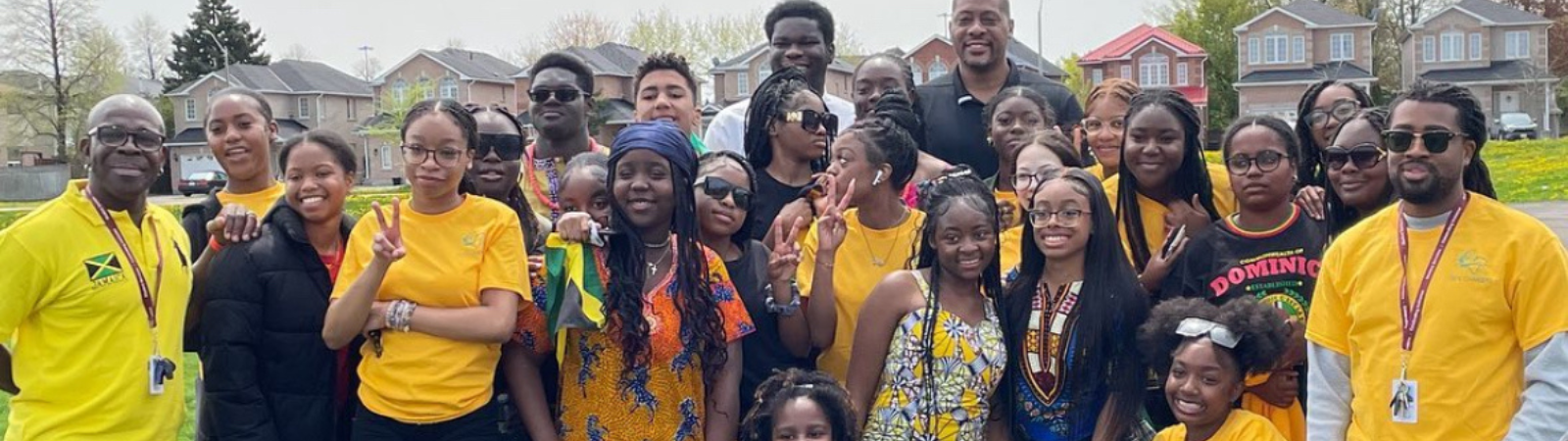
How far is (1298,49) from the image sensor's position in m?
58.0

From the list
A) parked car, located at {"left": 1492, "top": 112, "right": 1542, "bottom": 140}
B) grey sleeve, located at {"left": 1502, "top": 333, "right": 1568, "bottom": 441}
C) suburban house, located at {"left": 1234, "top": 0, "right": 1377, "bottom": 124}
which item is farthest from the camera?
suburban house, located at {"left": 1234, "top": 0, "right": 1377, "bottom": 124}

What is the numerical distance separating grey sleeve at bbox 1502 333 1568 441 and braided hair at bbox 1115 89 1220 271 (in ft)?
5.79

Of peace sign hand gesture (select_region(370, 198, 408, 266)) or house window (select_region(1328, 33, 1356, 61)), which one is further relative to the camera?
house window (select_region(1328, 33, 1356, 61))

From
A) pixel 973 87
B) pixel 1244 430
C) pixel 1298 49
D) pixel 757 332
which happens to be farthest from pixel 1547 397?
pixel 1298 49

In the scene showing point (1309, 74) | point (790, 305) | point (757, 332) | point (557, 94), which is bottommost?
point (757, 332)

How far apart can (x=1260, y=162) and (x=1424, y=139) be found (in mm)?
1089

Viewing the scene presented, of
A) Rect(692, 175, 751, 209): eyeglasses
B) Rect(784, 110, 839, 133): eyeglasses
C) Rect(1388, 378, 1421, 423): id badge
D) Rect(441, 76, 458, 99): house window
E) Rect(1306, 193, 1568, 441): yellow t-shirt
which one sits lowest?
Rect(1388, 378, 1421, 423): id badge

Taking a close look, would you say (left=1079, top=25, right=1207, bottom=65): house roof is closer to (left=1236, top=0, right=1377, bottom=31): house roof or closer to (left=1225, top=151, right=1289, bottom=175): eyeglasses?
(left=1236, top=0, right=1377, bottom=31): house roof

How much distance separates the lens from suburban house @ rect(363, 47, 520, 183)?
68625 mm

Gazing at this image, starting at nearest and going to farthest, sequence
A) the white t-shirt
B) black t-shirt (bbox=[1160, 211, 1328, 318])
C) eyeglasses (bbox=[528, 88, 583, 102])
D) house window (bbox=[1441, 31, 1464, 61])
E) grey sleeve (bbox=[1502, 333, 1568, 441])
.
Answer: grey sleeve (bbox=[1502, 333, 1568, 441]), black t-shirt (bbox=[1160, 211, 1328, 318]), eyeglasses (bbox=[528, 88, 583, 102]), the white t-shirt, house window (bbox=[1441, 31, 1464, 61])

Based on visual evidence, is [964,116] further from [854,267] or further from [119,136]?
[119,136]

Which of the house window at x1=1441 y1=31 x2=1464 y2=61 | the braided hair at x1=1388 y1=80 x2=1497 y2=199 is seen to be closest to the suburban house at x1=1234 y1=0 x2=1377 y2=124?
the house window at x1=1441 y1=31 x2=1464 y2=61

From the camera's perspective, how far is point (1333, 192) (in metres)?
5.34

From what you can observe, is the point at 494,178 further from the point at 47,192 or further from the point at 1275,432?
the point at 47,192
